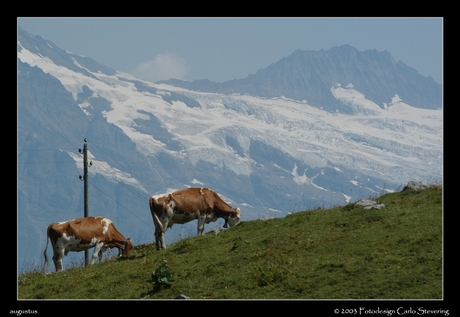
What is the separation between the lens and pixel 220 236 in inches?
1341

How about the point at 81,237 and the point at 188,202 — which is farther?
the point at 81,237

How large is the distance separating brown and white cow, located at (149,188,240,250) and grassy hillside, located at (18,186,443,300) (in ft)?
9.73

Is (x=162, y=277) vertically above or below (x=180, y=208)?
below

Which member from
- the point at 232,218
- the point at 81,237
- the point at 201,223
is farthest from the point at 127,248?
the point at 232,218

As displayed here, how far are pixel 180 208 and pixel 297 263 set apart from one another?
441 inches

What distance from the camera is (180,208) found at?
125 feet

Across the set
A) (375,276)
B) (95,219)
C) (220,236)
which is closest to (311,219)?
(220,236)

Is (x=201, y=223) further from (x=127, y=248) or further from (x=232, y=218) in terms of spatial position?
(x=127, y=248)

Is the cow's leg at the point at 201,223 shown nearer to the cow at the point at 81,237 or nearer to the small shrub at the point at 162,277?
the cow at the point at 81,237

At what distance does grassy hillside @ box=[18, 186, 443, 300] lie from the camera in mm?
25484

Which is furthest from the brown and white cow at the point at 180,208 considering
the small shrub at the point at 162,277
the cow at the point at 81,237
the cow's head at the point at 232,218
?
the small shrub at the point at 162,277
